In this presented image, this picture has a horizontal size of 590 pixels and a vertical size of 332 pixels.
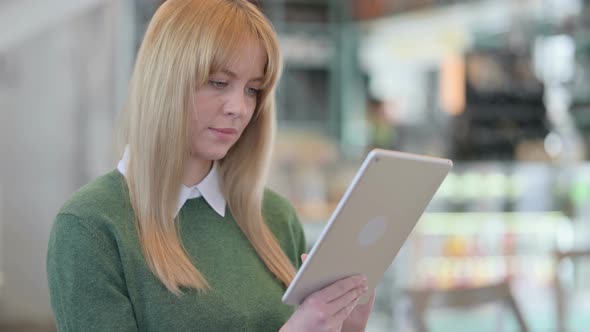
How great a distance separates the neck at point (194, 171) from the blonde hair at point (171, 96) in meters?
0.08

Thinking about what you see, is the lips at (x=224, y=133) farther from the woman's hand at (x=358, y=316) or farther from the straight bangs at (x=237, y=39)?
the woman's hand at (x=358, y=316)

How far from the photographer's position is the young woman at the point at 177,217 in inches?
45.4

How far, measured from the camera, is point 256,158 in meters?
1.45

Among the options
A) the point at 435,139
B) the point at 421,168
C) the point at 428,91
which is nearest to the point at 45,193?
the point at 421,168

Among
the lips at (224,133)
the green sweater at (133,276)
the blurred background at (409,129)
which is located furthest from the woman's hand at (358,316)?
the blurred background at (409,129)

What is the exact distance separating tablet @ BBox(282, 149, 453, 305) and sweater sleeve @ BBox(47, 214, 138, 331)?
0.91 ft

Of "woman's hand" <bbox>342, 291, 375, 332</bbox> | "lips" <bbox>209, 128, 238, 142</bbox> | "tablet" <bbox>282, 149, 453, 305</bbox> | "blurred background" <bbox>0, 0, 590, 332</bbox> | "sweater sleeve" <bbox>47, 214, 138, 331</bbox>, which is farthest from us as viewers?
"blurred background" <bbox>0, 0, 590, 332</bbox>

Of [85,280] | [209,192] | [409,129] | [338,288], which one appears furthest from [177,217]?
[409,129]

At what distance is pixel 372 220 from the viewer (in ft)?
3.72

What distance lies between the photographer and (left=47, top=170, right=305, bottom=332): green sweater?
1.15 meters

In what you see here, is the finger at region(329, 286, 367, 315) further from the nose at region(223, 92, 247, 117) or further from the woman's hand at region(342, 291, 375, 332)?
the nose at region(223, 92, 247, 117)

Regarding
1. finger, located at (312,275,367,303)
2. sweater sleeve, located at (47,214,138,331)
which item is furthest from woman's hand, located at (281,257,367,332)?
sweater sleeve, located at (47,214,138,331)

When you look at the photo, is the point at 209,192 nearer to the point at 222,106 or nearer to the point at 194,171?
the point at 194,171

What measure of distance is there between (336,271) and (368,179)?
0.63 ft
